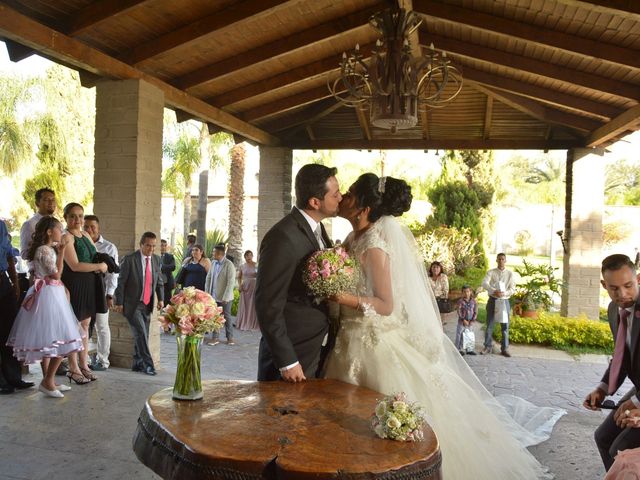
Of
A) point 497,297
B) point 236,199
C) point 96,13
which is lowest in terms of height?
point 497,297

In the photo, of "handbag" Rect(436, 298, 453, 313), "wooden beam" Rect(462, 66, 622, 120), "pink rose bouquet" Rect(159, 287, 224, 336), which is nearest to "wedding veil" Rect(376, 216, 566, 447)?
"pink rose bouquet" Rect(159, 287, 224, 336)

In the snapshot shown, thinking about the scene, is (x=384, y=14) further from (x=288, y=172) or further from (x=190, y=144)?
(x=190, y=144)

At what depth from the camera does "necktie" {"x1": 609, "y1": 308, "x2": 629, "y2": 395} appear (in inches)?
134

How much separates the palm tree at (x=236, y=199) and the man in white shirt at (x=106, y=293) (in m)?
11.0

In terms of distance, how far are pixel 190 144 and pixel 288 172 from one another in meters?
11.4

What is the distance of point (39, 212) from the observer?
21.1 feet

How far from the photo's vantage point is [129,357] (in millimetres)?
7883

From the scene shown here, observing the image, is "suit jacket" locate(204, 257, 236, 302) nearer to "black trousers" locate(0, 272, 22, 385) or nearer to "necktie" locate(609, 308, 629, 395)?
"black trousers" locate(0, 272, 22, 385)

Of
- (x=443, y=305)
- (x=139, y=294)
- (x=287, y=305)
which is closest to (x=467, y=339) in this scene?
(x=443, y=305)

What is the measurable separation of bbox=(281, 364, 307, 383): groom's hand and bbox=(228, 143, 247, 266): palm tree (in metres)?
15.6

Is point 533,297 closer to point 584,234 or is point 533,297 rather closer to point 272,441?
point 584,234

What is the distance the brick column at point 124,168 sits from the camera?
7602 mm

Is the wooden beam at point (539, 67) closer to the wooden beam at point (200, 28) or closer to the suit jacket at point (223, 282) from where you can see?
the wooden beam at point (200, 28)

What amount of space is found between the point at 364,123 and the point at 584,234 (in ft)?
17.8
